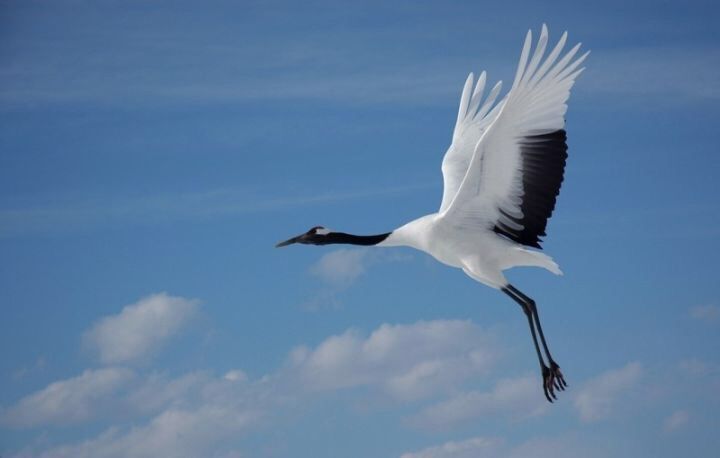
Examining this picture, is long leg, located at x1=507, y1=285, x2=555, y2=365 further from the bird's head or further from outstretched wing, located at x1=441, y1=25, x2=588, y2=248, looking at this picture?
the bird's head

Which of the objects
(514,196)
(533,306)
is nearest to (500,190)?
(514,196)

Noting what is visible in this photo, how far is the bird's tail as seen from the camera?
9.04 metres

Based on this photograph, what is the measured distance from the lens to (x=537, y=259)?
9109 millimetres

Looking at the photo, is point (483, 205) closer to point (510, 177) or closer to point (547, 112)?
point (510, 177)

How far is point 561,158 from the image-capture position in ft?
28.7

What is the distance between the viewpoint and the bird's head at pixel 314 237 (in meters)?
10.1

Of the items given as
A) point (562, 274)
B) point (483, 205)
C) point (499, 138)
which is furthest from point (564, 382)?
point (499, 138)

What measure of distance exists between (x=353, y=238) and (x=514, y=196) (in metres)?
1.74

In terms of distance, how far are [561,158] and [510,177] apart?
17.8 inches

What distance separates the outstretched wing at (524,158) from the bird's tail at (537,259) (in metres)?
0.09

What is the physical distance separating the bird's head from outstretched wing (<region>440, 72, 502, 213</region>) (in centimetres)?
133

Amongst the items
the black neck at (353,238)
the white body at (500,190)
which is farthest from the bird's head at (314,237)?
the white body at (500,190)

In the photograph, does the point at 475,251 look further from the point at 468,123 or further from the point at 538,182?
the point at 468,123

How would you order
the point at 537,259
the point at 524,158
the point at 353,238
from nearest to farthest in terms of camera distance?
the point at 524,158
the point at 537,259
the point at 353,238
